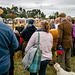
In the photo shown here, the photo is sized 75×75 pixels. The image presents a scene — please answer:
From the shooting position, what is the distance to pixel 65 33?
2881 mm

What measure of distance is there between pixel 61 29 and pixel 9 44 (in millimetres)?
1721

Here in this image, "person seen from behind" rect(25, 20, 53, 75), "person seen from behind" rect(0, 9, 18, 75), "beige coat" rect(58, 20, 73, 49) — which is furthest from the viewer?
"beige coat" rect(58, 20, 73, 49)

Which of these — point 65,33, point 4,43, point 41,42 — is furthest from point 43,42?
point 65,33

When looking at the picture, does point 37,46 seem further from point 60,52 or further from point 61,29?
point 60,52

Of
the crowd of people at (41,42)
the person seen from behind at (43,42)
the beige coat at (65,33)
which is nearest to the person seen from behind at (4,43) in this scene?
the crowd of people at (41,42)

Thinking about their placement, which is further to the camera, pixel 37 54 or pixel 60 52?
pixel 60 52

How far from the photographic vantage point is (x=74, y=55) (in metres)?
4.91

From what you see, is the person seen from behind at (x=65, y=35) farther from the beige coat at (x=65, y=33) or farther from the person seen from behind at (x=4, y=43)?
the person seen from behind at (x=4, y=43)

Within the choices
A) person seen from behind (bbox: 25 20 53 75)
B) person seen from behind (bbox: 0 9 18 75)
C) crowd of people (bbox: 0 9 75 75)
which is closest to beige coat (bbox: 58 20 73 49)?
crowd of people (bbox: 0 9 75 75)

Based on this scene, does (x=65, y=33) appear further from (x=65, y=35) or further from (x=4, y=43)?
(x=4, y=43)

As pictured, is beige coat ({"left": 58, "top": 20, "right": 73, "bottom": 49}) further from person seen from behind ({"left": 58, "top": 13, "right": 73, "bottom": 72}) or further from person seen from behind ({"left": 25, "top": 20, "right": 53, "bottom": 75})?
person seen from behind ({"left": 25, "top": 20, "right": 53, "bottom": 75})

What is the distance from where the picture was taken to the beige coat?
2838mm

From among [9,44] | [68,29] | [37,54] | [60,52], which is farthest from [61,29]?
[9,44]

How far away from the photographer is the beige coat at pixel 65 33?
2838 mm
